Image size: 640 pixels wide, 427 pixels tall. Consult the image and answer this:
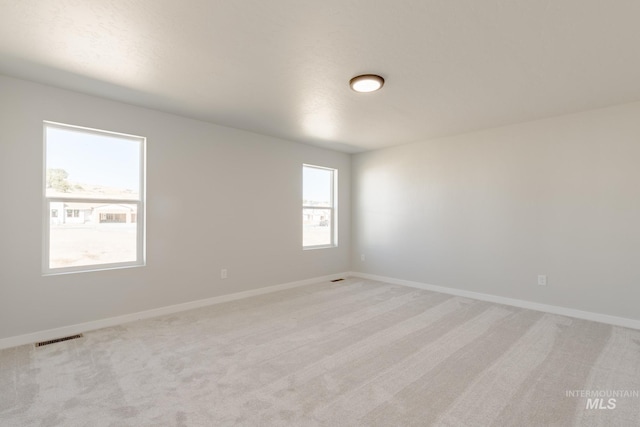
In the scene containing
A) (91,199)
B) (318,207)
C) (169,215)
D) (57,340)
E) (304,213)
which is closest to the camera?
(57,340)

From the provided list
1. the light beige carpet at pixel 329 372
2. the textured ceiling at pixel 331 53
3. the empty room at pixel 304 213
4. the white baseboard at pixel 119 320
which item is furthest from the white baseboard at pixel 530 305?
the textured ceiling at pixel 331 53

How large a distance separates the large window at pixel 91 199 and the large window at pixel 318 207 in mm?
2548

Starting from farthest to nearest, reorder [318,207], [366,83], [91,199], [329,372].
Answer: [318,207], [91,199], [366,83], [329,372]

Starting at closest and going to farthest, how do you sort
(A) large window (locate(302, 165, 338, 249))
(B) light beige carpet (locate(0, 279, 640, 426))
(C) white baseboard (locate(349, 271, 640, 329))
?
(B) light beige carpet (locate(0, 279, 640, 426)), (C) white baseboard (locate(349, 271, 640, 329)), (A) large window (locate(302, 165, 338, 249))

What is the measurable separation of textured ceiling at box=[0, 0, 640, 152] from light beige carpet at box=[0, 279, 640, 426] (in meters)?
2.40

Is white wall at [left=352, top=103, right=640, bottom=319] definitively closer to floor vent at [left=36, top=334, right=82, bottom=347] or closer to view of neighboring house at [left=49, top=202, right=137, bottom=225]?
view of neighboring house at [left=49, top=202, right=137, bottom=225]

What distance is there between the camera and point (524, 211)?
3.92 metres

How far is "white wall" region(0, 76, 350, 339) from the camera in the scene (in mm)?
2752

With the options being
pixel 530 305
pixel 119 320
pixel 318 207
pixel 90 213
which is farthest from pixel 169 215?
pixel 530 305

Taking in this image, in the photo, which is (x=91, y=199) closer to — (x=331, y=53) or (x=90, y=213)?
(x=90, y=213)

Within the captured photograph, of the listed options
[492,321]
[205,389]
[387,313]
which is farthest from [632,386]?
[205,389]

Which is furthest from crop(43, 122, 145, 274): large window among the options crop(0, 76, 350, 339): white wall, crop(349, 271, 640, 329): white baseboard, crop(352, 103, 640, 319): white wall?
crop(349, 271, 640, 329): white baseboard

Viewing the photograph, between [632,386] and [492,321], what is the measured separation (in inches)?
51.2

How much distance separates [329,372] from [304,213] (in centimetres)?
324
